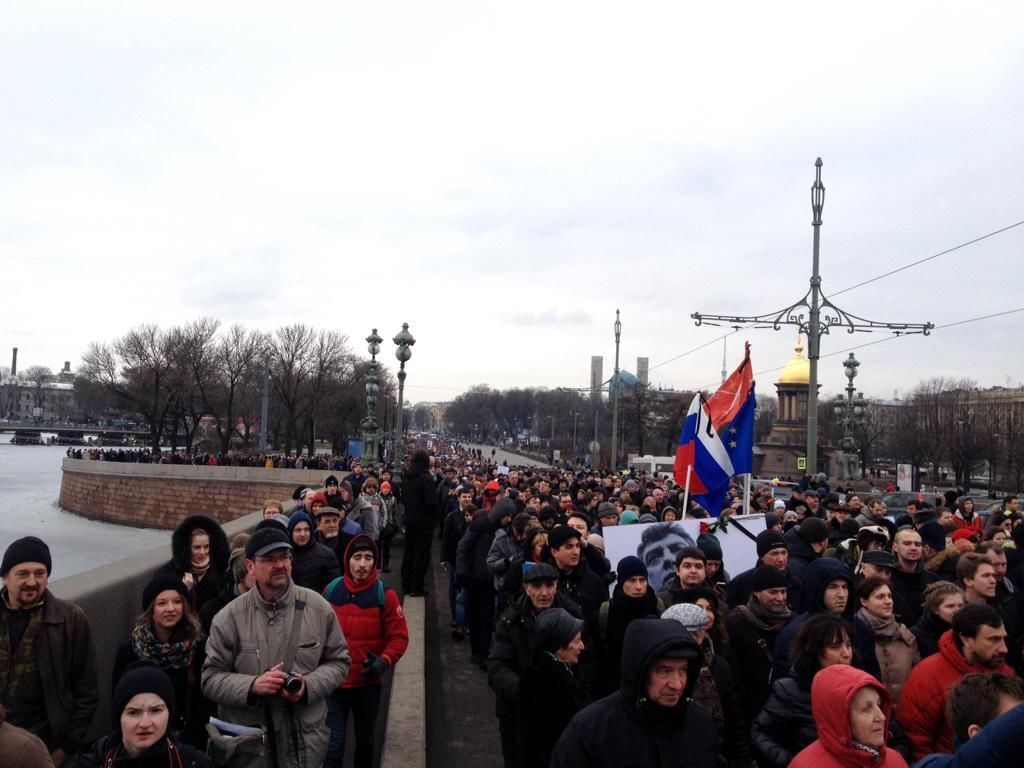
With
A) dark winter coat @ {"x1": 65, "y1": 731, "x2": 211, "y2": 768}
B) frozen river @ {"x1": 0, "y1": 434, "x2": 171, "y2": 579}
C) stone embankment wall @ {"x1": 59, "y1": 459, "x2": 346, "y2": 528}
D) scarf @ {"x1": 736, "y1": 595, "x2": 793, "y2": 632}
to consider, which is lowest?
frozen river @ {"x1": 0, "y1": 434, "x2": 171, "y2": 579}

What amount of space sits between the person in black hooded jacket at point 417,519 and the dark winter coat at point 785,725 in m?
7.19

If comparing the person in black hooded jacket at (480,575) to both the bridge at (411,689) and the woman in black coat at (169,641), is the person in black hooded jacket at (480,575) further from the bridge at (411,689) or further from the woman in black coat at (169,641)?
the woman in black coat at (169,641)

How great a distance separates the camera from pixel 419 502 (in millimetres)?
10938

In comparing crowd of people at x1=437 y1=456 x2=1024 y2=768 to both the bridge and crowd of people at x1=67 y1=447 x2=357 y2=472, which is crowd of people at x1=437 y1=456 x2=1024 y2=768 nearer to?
the bridge

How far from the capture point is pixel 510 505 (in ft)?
30.3

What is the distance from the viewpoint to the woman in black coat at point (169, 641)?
441 centimetres

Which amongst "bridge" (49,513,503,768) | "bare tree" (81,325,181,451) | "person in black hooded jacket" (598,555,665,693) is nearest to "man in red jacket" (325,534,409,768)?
"bridge" (49,513,503,768)

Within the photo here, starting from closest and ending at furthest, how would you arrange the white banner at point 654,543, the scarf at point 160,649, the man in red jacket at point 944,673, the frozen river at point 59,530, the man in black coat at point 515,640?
the man in red jacket at point 944,673 → the scarf at point 160,649 → the man in black coat at point 515,640 → the white banner at point 654,543 → the frozen river at point 59,530

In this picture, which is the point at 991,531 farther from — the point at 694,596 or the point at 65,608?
the point at 65,608

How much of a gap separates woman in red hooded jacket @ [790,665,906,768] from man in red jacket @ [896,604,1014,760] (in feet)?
3.34

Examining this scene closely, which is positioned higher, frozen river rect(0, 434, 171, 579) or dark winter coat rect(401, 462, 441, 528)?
dark winter coat rect(401, 462, 441, 528)

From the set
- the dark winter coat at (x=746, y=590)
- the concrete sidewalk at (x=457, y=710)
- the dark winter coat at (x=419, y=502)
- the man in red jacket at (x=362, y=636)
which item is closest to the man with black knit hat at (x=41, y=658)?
the man in red jacket at (x=362, y=636)

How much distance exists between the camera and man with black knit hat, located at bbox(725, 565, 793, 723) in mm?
4918

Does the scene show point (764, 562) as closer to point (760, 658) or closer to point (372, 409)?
point (760, 658)
